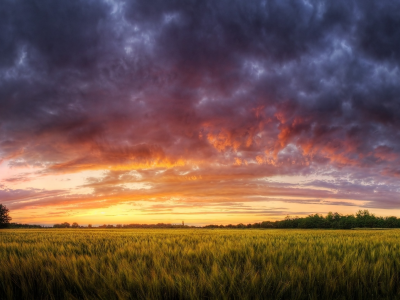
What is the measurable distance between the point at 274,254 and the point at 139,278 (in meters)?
2.86

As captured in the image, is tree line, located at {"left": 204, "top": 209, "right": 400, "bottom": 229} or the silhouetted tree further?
tree line, located at {"left": 204, "top": 209, "right": 400, "bottom": 229}

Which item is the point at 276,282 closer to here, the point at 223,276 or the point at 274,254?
the point at 223,276

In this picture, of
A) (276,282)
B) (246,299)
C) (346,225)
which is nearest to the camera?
(246,299)

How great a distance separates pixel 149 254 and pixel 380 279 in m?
3.80

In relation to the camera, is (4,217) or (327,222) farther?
(327,222)

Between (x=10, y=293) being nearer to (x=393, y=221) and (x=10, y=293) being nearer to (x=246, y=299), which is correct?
(x=246, y=299)

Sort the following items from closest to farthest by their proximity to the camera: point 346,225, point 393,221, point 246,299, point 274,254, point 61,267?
point 246,299
point 61,267
point 274,254
point 346,225
point 393,221

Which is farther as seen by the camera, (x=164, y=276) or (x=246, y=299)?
(x=164, y=276)

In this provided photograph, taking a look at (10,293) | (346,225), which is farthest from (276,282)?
(346,225)

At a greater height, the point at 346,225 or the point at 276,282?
the point at 276,282

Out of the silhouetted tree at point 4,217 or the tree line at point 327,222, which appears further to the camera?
the tree line at point 327,222

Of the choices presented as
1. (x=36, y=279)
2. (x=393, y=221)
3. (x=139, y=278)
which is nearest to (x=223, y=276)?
(x=139, y=278)

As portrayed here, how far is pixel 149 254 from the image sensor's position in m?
4.89

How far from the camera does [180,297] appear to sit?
2.34m
